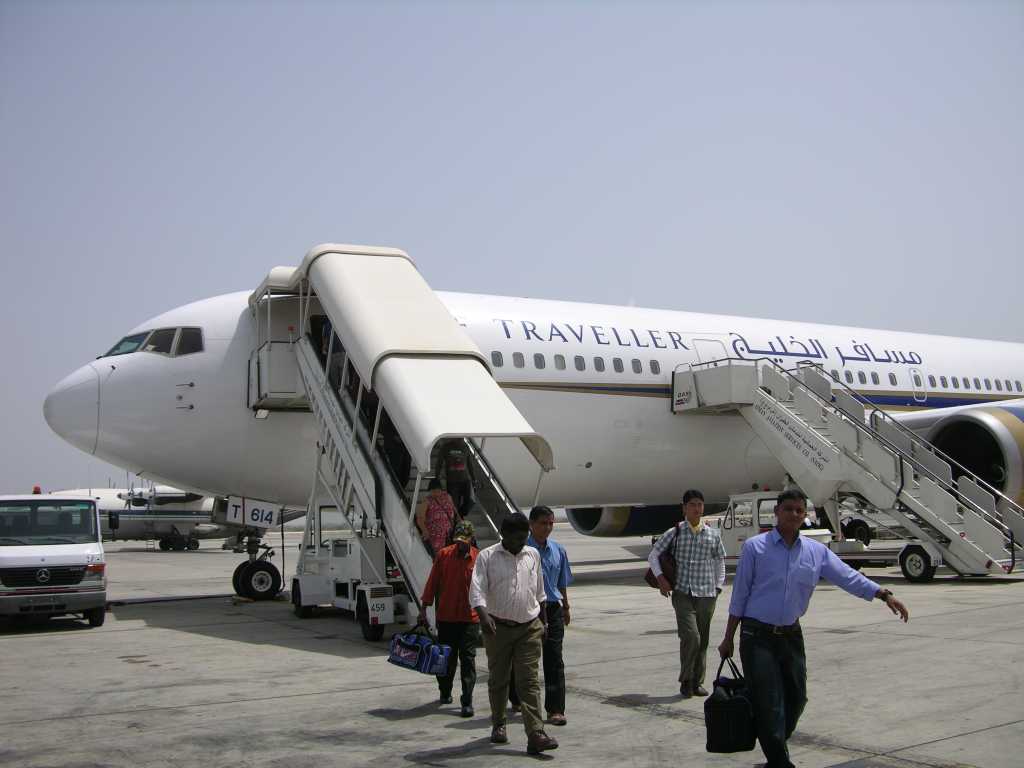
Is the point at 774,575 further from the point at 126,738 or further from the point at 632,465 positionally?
the point at 632,465

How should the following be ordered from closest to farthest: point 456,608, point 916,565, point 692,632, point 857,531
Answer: point 456,608, point 692,632, point 916,565, point 857,531

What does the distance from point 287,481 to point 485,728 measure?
302 inches

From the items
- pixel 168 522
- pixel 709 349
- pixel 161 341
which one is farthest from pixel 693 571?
pixel 168 522

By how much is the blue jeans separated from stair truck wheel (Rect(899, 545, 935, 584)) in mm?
10521

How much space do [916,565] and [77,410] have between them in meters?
11.8

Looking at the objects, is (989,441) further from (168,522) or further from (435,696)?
(168,522)

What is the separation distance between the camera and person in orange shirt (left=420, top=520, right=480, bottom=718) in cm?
733

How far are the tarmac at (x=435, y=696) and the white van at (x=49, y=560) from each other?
364 millimetres

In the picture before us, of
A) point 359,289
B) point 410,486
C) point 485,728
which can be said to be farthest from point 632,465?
point 485,728

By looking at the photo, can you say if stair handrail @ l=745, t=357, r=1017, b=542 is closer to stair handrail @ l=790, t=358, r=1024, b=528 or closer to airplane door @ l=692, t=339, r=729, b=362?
stair handrail @ l=790, t=358, r=1024, b=528

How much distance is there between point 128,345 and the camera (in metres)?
14.2

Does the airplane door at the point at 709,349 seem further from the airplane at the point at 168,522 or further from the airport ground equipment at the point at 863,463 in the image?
the airplane at the point at 168,522

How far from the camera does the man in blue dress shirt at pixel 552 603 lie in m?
6.82

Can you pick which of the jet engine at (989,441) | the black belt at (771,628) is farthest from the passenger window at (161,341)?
the jet engine at (989,441)
